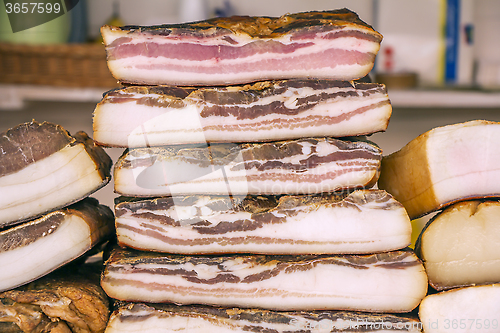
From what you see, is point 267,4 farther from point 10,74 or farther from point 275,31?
point 275,31

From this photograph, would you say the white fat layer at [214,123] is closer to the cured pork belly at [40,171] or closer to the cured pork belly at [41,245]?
the cured pork belly at [40,171]

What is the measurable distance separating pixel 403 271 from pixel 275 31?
0.65 m

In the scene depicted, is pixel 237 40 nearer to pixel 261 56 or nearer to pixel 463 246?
pixel 261 56

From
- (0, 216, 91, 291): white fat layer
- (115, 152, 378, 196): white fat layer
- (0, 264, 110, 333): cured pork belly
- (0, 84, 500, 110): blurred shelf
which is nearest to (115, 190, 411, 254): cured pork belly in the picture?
(115, 152, 378, 196): white fat layer

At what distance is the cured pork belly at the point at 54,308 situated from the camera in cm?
89

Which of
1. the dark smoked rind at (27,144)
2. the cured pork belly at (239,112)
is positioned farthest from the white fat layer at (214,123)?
the dark smoked rind at (27,144)

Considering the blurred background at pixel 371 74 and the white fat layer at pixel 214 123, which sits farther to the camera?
the blurred background at pixel 371 74

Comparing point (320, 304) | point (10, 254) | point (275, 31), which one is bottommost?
point (320, 304)

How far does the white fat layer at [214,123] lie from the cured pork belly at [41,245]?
0.22 m

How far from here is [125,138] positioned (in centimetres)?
92

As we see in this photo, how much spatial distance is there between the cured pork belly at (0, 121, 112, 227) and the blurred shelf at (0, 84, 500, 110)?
1.34 meters

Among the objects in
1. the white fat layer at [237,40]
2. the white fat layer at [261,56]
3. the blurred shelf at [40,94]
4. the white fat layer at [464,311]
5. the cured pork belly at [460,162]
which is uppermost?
the white fat layer at [237,40]

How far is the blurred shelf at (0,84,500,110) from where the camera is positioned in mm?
2227

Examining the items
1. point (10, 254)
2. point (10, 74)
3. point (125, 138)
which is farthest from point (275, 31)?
point (10, 74)
